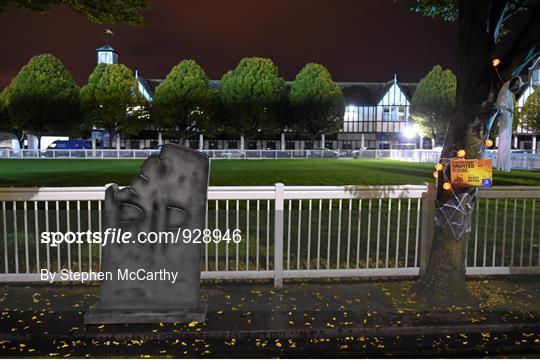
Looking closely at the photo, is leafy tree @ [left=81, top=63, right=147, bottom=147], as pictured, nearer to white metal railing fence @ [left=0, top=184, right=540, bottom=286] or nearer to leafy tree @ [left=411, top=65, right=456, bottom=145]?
leafy tree @ [left=411, top=65, right=456, bottom=145]

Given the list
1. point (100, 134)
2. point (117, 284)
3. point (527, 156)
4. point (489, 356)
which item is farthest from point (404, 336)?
point (100, 134)

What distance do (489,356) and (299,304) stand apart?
206cm

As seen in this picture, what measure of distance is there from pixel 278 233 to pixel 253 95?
5335 centimetres

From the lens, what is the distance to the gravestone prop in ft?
16.4

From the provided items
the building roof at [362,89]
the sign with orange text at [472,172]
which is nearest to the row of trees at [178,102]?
the building roof at [362,89]

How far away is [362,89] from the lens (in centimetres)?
7812

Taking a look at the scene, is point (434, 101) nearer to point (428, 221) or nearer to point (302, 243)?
point (302, 243)

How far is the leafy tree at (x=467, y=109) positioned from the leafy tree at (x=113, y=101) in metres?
54.1

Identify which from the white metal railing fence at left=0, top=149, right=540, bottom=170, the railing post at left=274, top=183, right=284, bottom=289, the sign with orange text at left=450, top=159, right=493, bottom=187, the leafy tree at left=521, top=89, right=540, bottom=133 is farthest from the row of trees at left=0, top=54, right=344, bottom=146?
the sign with orange text at left=450, top=159, right=493, bottom=187

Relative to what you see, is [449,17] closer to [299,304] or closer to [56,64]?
[299,304]

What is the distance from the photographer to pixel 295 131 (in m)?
66.2

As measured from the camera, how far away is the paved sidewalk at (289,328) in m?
4.55

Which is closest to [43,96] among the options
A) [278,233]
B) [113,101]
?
[113,101]

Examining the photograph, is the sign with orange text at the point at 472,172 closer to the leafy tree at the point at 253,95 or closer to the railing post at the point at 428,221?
the railing post at the point at 428,221
